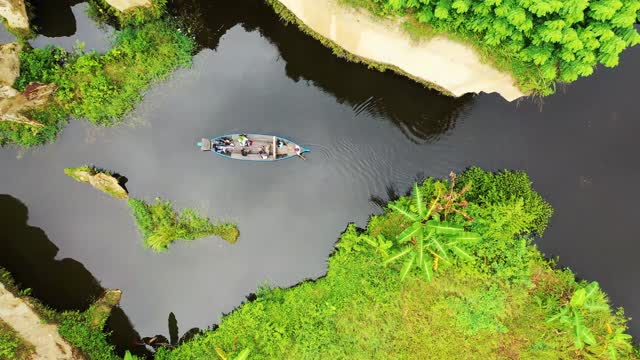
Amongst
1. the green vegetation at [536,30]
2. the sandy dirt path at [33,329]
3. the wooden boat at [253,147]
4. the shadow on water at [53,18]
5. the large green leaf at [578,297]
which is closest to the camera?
the green vegetation at [536,30]

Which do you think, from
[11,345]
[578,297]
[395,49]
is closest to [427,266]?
[578,297]

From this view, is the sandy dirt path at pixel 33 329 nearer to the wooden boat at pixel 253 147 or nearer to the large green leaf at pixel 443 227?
the wooden boat at pixel 253 147

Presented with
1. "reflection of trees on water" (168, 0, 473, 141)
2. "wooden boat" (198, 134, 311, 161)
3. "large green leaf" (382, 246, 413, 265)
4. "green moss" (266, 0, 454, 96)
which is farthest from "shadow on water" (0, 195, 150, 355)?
"green moss" (266, 0, 454, 96)

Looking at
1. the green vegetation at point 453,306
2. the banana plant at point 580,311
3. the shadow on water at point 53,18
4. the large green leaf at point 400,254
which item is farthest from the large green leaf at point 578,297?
the shadow on water at point 53,18

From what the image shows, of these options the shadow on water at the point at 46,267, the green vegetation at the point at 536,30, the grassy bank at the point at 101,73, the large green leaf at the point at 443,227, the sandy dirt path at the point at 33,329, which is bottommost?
the sandy dirt path at the point at 33,329

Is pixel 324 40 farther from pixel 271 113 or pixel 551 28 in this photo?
pixel 551 28

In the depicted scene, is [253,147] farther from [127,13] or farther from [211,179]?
[127,13]
